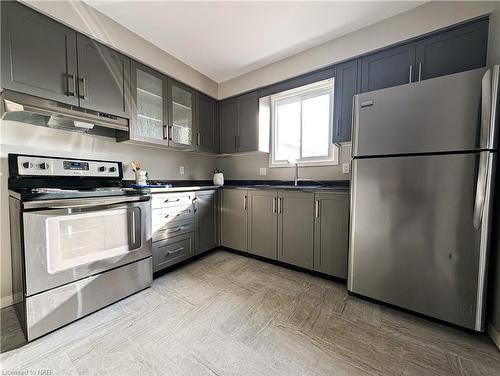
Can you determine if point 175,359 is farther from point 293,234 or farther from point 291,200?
point 291,200

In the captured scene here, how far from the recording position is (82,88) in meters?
1.62

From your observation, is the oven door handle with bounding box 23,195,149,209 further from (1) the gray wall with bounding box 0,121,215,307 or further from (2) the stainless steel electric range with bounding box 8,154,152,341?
(1) the gray wall with bounding box 0,121,215,307

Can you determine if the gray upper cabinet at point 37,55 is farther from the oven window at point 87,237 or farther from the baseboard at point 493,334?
the baseboard at point 493,334

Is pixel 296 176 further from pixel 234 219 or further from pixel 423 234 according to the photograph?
pixel 423 234

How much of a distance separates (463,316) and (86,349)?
2333 mm

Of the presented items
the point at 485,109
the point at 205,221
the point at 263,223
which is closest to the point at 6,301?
the point at 205,221

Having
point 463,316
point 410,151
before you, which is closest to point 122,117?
point 410,151

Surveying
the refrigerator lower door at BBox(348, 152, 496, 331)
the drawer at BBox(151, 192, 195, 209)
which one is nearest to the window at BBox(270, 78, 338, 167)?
the refrigerator lower door at BBox(348, 152, 496, 331)

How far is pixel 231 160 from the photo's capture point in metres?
3.24

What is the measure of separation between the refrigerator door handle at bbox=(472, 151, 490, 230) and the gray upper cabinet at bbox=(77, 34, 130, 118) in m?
2.75

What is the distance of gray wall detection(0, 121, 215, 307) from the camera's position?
1.51 meters

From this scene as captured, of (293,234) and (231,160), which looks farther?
(231,160)

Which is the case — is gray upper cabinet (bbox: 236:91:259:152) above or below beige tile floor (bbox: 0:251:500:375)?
above

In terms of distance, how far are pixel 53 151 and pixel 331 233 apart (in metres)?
2.63
